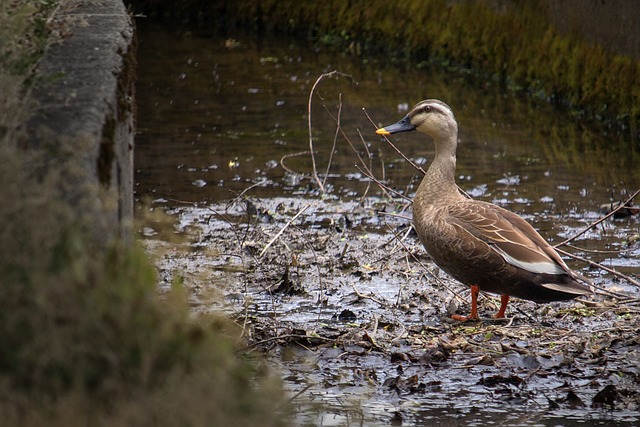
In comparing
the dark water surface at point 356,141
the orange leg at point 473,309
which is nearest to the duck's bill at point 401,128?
the dark water surface at point 356,141

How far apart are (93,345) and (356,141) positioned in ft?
30.0

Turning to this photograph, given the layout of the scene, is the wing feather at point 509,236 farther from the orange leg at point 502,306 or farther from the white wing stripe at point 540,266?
the orange leg at point 502,306

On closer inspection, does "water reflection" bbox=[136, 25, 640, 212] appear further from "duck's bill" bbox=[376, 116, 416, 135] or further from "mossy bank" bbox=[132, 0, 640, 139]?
"duck's bill" bbox=[376, 116, 416, 135]

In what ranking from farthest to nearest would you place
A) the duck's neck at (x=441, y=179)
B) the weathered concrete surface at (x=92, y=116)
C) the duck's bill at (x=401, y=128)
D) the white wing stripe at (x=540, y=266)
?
the duck's bill at (x=401, y=128), the duck's neck at (x=441, y=179), the white wing stripe at (x=540, y=266), the weathered concrete surface at (x=92, y=116)

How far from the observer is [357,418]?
15.9 ft

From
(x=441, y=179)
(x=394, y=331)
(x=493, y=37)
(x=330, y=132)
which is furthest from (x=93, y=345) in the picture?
(x=493, y=37)

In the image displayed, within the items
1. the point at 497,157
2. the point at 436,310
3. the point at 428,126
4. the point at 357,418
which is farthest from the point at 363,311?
the point at 497,157

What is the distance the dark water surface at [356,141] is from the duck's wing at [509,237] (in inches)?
53.0

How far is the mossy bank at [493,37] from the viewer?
1272 cm

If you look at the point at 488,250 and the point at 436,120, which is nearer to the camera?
the point at 488,250

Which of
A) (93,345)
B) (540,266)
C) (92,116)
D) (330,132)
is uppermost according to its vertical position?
(92,116)

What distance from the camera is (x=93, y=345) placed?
2879 mm

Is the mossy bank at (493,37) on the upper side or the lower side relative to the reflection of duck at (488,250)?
lower

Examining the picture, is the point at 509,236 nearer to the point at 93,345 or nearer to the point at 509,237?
the point at 509,237
